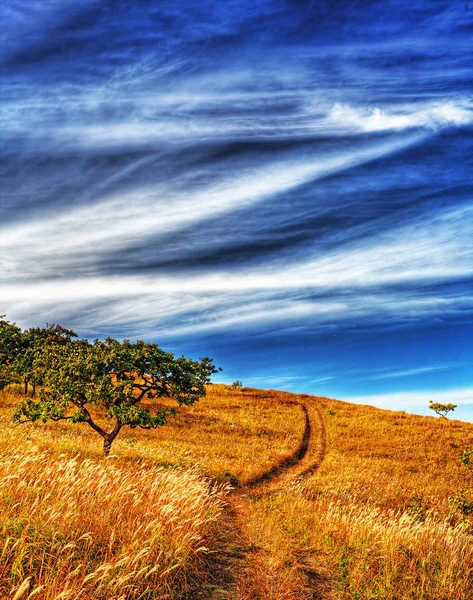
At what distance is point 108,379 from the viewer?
62.9 feet

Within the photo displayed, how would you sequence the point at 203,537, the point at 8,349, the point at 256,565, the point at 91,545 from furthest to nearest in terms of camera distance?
the point at 8,349 < the point at 203,537 < the point at 256,565 < the point at 91,545

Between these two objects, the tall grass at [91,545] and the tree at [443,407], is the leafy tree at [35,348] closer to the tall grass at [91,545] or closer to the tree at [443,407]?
the tall grass at [91,545]

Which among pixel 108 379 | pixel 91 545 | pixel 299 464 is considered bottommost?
pixel 91 545

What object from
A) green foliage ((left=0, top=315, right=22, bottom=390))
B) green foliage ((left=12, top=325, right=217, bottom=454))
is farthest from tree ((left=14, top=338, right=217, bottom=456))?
green foliage ((left=0, top=315, right=22, bottom=390))

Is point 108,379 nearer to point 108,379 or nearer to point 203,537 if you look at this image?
point 108,379

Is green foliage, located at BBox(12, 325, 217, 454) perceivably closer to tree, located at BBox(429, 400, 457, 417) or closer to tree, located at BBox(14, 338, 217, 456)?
tree, located at BBox(14, 338, 217, 456)

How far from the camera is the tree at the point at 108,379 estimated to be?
1867 cm

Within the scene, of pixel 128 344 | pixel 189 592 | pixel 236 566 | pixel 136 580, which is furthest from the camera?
pixel 128 344

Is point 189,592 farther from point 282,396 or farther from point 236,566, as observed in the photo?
point 282,396

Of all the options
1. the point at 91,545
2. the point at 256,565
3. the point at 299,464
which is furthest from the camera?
the point at 299,464

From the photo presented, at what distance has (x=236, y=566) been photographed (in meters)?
8.14

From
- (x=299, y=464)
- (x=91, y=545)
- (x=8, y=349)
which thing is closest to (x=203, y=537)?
(x=91, y=545)

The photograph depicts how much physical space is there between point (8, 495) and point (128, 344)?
1338 centimetres

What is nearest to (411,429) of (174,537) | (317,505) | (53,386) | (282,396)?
(282,396)
